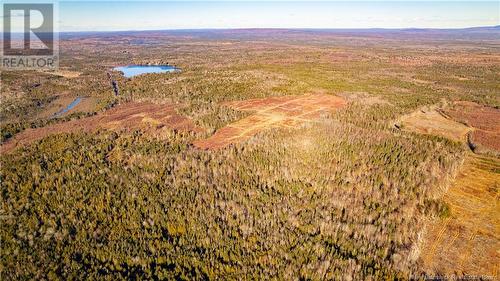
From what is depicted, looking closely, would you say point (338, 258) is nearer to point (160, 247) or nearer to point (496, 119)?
point (160, 247)

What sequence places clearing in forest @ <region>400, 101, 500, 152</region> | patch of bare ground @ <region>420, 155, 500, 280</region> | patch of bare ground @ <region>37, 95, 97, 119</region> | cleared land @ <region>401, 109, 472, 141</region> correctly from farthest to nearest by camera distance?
patch of bare ground @ <region>37, 95, 97, 119</region>
cleared land @ <region>401, 109, 472, 141</region>
clearing in forest @ <region>400, 101, 500, 152</region>
patch of bare ground @ <region>420, 155, 500, 280</region>

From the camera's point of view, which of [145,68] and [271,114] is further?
[145,68]

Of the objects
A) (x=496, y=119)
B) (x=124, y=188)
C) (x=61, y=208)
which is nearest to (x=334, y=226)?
(x=124, y=188)

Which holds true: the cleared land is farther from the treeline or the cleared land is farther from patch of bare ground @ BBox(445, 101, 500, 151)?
the treeline

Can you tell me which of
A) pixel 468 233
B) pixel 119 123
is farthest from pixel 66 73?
pixel 468 233

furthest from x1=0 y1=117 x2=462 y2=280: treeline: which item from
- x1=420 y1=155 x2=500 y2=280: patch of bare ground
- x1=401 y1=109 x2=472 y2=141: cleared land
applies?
x1=401 y1=109 x2=472 y2=141: cleared land

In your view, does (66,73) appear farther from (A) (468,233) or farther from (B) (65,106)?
(A) (468,233)

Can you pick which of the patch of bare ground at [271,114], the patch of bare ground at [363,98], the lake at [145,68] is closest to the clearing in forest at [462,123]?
the patch of bare ground at [363,98]
